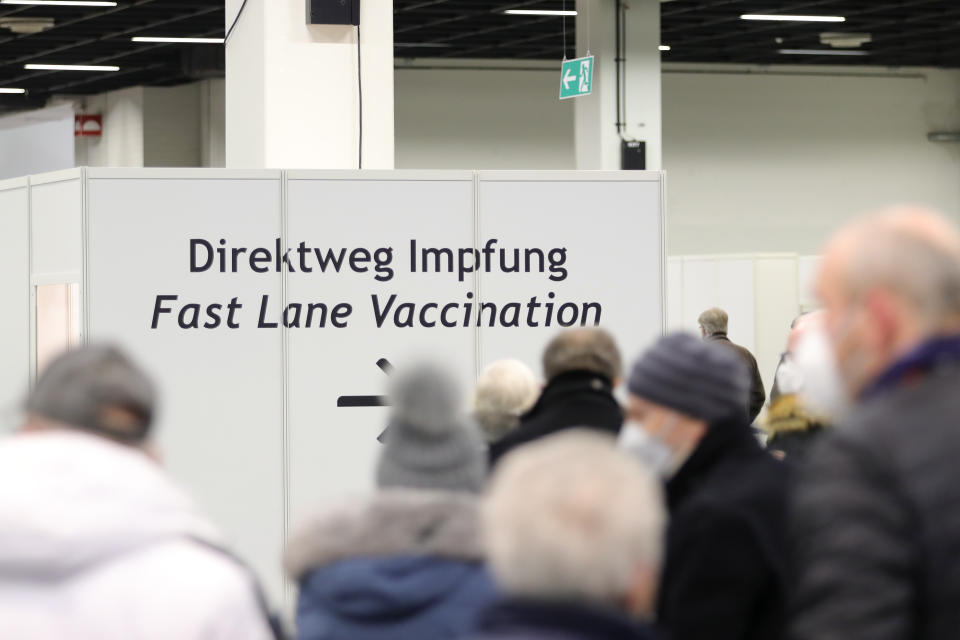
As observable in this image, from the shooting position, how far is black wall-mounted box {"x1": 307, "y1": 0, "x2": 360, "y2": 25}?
24.0ft

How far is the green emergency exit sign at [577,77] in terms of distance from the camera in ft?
38.3

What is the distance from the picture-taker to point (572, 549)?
160cm

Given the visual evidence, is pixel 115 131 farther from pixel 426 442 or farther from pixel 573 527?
pixel 573 527

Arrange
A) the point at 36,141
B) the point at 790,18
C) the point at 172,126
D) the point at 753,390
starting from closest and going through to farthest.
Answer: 1. the point at 753,390
2. the point at 790,18
3. the point at 172,126
4. the point at 36,141

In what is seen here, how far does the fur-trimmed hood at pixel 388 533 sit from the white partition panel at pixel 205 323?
3.91 meters

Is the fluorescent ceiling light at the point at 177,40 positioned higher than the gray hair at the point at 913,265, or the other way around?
the fluorescent ceiling light at the point at 177,40

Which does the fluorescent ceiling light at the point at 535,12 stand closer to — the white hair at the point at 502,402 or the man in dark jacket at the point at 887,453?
the white hair at the point at 502,402

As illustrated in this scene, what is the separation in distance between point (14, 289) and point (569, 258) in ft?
8.27

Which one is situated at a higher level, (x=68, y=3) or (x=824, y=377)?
(x=68, y=3)

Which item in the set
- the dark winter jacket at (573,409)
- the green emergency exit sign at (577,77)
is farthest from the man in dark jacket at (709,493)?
the green emergency exit sign at (577,77)

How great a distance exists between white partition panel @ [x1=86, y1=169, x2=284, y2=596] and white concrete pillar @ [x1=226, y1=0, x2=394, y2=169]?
1.08 meters

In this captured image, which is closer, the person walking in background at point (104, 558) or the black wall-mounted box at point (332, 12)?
the person walking in background at point (104, 558)

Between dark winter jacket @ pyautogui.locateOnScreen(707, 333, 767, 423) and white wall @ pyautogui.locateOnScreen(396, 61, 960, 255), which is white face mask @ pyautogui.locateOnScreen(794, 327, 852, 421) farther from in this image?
white wall @ pyautogui.locateOnScreen(396, 61, 960, 255)

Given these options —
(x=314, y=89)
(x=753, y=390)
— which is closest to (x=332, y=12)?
(x=314, y=89)
